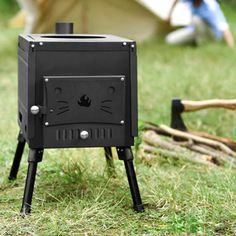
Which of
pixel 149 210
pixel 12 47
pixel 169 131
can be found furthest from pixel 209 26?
pixel 149 210

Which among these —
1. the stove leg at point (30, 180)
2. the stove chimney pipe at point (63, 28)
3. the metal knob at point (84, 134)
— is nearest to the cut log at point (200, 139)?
the stove chimney pipe at point (63, 28)

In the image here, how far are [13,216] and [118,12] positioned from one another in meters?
6.38

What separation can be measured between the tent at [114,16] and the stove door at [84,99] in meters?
5.79

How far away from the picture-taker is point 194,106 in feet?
14.1

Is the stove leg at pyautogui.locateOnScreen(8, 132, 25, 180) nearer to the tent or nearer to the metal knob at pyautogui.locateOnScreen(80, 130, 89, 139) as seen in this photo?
the metal knob at pyautogui.locateOnScreen(80, 130, 89, 139)

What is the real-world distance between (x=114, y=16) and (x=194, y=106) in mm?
4999

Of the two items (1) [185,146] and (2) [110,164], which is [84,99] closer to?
(2) [110,164]

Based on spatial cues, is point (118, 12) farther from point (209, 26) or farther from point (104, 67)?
point (104, 67)

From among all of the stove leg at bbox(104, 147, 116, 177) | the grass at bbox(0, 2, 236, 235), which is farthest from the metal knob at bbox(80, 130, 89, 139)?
the stove leg at bbox(104, 147, 116, 177)

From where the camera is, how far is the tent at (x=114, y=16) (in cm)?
878

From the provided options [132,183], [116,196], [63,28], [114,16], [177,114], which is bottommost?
[116,196]

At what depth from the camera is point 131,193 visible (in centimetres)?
307

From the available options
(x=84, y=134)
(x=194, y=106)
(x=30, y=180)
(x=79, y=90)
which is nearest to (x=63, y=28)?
(x=79, y=90)

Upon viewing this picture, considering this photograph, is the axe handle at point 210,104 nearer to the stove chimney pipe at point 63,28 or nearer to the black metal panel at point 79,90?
the stove chimney pipe at point 63,28
